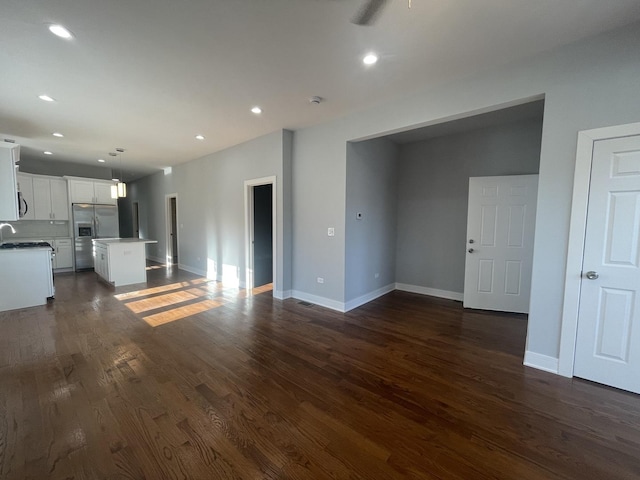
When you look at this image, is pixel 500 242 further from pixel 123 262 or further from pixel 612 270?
pixel 123 262

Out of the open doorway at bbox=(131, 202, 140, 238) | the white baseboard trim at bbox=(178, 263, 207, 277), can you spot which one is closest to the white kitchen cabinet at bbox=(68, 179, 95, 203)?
the open doorway at bbox=(131, 202, 140, 238)

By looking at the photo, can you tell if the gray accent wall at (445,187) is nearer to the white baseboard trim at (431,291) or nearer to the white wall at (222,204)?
the white baseboard trim at (431,291)

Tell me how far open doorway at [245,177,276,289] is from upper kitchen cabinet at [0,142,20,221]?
11.0ft

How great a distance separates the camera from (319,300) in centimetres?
424

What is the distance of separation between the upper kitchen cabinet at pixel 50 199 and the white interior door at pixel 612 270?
10261 mm

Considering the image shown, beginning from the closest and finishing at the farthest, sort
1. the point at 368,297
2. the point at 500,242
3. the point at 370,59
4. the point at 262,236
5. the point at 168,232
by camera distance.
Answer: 1. the point at 370,59
2. the point at 500,242
3. the point at 368,297
4. the point at 262,236
5. the point at 168,232

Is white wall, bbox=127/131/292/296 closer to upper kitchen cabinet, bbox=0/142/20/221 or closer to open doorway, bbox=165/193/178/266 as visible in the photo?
open doorway, bbox=165/193/178/266

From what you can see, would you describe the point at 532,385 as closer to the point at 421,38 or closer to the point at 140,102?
the point at 421,38

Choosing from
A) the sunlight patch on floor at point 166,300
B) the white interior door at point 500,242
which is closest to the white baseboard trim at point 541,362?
the white interior door at point 500,242

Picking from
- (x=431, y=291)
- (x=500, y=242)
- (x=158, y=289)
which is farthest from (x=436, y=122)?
(x=158, y=289)

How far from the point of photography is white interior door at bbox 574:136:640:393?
2082mm

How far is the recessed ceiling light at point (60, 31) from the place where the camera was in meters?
2.00

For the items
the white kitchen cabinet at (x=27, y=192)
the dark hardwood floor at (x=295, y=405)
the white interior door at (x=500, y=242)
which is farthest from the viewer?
the white kitchen cabinet at (x=27, y=192)

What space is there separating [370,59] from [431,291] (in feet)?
13.2
